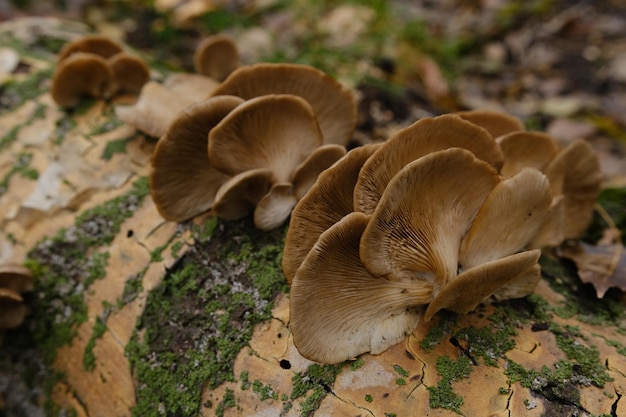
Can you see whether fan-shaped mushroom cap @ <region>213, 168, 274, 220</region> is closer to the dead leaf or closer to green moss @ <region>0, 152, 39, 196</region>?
green moss @ <region>0, 152, 39, 196</region>

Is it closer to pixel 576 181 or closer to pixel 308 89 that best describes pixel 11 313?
pixel 308 89

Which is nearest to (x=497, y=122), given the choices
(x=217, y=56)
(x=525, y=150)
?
(x=525, y=150)

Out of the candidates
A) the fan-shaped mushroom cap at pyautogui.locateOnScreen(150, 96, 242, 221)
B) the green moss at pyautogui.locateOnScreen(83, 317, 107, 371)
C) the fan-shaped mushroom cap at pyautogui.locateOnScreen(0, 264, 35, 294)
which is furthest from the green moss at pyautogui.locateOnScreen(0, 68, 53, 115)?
the green moss at pyautogui.locateOnScreen(83, 317, 107, 371)

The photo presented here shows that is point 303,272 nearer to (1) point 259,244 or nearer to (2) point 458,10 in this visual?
(1) point 259,244

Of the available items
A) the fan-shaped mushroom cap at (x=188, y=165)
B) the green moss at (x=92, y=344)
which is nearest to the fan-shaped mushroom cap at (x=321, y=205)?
the fan-shaped mushroom cap at (x=188, y=165)

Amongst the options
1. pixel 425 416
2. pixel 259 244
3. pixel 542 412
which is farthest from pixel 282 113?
pixel 542 412

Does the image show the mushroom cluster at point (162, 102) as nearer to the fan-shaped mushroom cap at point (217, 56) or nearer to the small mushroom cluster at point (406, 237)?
the fan-shaped mushroom cap at point (217, 56)
